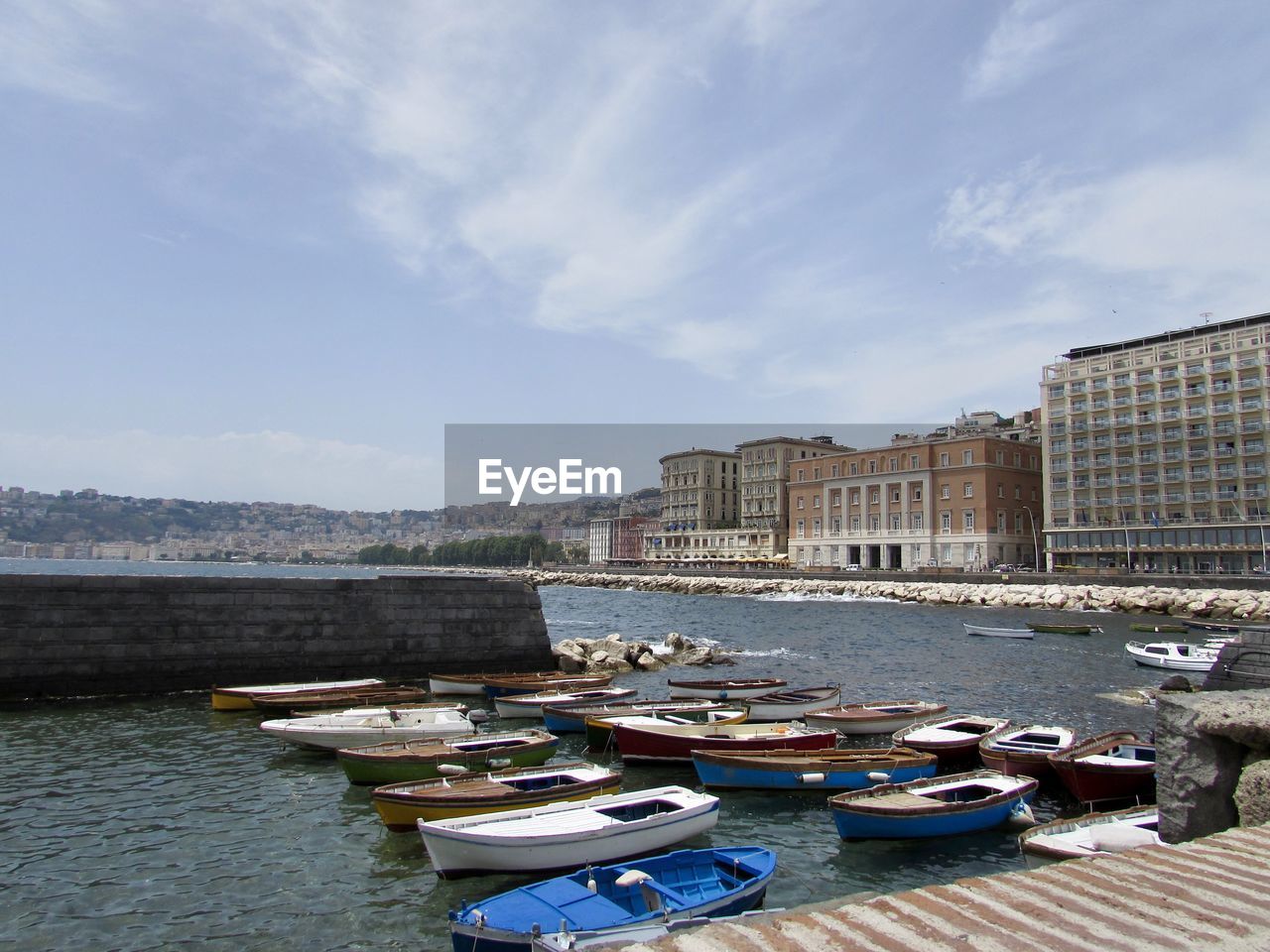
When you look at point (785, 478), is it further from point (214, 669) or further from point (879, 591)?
point (214, 669)

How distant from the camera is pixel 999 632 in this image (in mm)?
47000

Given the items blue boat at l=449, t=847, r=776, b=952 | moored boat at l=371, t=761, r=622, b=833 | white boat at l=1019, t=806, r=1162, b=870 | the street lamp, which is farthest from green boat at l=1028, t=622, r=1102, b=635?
the street lamp

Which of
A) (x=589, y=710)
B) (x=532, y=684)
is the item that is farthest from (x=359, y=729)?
(x=532, y=684)

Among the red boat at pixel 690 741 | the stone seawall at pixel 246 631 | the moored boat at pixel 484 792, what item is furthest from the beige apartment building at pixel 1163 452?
the moored boat at pixel 484 792

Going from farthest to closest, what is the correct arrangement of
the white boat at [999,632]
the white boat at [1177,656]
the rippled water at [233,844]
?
the white boat at [999,632], the white boat at [1177,656], the rippled water at [233,844]

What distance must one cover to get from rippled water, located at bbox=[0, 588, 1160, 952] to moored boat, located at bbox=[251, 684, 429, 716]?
76 cm

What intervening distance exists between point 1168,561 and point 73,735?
9553 cm

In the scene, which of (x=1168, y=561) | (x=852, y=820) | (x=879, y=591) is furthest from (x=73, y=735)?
(x=1168, y=561)

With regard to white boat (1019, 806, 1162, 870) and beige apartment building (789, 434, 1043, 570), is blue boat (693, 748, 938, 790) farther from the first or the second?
beige apartment building (789, 434, 1043, 570)

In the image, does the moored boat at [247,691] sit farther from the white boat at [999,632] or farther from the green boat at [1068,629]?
the green boat at [1068,629]

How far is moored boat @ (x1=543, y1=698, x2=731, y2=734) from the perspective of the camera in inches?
806

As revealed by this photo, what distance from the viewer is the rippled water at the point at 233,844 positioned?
10070 mm

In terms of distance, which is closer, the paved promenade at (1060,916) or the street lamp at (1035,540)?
the paved promenade at (1060,916)

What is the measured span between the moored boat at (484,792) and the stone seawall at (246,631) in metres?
14.3
